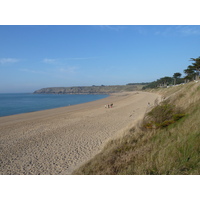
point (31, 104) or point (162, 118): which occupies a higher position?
point (162, 118)

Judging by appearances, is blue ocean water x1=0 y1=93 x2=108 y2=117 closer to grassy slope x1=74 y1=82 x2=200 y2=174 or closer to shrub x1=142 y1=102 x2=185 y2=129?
shrub x1=142 y1=102 x2=185 y2=129

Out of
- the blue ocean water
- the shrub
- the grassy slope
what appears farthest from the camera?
the blue ocean water

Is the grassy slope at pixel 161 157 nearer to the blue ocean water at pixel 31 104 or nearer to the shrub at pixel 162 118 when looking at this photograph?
the shrub at pixel 162 118

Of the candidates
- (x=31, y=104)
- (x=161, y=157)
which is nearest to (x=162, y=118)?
(x=161, y=157)

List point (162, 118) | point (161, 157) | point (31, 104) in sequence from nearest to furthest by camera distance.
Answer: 1. point (161, 157)
2. point (162, 118)
3. point (31, 104)

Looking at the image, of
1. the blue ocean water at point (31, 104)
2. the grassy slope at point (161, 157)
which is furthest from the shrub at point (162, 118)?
the blue ocean water at point (31, 104)

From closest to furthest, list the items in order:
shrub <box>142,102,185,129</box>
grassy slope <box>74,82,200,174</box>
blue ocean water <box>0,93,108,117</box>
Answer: grassy slope <box>74,82,200,174</box>, shrub <box>142,102,185,129</box>, blue ocean water <box>0,93,108,117</box>

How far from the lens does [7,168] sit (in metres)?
5.29

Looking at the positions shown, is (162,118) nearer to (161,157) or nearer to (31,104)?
(161,157)

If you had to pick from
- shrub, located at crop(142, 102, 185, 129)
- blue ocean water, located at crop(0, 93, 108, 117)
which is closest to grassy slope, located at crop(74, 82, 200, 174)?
shrub, located at crop(142, 102, 185, 129)

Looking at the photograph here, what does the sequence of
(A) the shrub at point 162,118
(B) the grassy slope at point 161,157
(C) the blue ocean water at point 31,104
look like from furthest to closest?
(C) the blue ocean water at point 31,104
(A) the shrub at point 162,118
(B) the grassy slope at point 161,157

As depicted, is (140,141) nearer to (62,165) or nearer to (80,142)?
(62,165)

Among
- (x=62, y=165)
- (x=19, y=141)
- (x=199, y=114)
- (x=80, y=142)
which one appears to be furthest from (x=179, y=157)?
(x=19, y=141)

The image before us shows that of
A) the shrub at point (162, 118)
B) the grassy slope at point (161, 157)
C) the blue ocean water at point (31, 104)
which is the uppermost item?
the shrub at point (162, 118)
